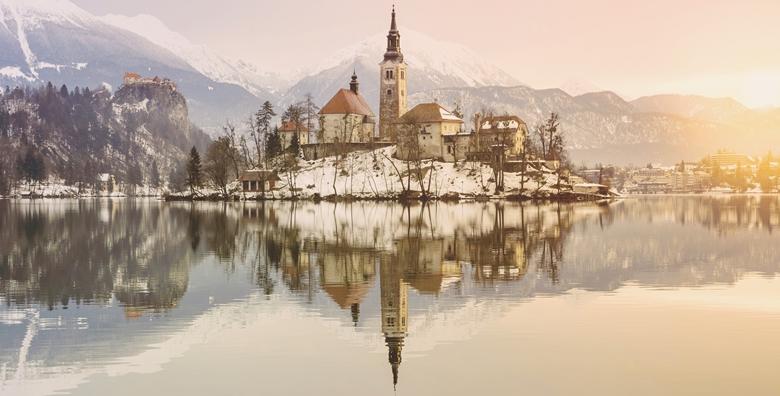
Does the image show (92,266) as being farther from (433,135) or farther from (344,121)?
(344,121)

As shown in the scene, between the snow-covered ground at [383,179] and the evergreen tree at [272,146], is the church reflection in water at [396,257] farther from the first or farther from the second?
the evergreen tree at [272,146]

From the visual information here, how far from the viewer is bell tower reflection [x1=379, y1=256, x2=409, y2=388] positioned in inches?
915

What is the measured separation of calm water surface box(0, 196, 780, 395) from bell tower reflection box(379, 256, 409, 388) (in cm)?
11

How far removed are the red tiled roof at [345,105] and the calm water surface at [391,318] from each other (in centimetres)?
10904

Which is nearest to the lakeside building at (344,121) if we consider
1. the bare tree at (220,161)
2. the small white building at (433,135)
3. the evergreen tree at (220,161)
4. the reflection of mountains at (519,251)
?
the small white building at (433,135)

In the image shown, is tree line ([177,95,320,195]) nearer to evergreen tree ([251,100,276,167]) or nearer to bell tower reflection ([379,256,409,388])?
evergreen tree ([251,100,276,167])

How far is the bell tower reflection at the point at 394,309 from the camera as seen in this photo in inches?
915

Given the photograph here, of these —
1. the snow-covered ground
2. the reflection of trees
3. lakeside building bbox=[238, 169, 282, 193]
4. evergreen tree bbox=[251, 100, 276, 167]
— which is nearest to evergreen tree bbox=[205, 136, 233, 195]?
lakeside building bbox=[238, 169, 282, 193]

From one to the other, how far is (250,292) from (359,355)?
12038 millimetres

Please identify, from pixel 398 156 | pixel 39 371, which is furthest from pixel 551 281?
pixel 398 156

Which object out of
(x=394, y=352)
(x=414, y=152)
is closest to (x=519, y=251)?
(x=394, y=352)

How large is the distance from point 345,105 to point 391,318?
137 m

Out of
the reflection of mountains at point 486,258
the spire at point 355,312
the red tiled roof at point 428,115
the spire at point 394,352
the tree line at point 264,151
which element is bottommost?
the spire at point 394,352

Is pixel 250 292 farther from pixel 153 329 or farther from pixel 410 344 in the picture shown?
pixel 410 344
